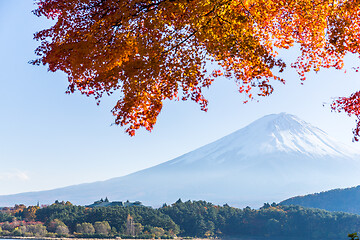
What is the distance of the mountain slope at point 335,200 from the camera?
334 feet

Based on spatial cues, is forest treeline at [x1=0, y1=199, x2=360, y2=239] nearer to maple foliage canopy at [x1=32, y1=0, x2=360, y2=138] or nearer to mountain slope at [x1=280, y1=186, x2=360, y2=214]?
mountain slope at [x1=280, y1=186, x2=360, y2=214]

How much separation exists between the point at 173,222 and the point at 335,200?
6311 cm

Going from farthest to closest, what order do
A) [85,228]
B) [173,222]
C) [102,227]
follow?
[173,222] < [102,227] < [85,228]

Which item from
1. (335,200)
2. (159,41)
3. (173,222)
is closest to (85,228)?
(173,222)

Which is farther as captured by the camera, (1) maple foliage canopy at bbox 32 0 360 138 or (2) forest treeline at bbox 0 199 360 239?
(2) forest treeline at bbox 0 199 360 239

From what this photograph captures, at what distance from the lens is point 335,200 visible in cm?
10625

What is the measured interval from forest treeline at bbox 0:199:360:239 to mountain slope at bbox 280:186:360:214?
1344 inches

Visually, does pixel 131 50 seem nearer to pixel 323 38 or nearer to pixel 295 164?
pixel 323 38

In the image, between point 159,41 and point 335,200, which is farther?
point 335,200

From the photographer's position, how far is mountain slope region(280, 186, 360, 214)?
334 ft

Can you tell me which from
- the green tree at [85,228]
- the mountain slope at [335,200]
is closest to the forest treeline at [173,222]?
the green tree at [85,228]

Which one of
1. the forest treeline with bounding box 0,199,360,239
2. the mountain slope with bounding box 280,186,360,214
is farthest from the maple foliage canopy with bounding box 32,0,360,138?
the mountain slope with bounding box 280,186,360,214

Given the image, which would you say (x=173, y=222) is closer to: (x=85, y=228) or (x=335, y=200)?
(x=85, y=228)

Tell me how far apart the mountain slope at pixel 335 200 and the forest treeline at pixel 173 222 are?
34.1 meters
